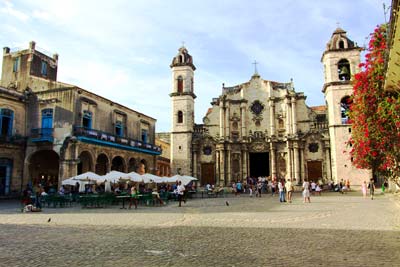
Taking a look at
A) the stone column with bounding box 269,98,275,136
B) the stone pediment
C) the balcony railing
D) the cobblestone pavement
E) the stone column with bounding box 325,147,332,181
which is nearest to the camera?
the cobblestone pavement

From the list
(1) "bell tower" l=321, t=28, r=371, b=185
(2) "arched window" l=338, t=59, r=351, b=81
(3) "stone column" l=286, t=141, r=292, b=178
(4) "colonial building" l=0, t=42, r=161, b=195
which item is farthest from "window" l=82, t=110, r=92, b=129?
(2) "arched window" l=338, t=59, r=351, b=81

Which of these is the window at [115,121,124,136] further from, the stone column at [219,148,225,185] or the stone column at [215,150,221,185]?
the stone column at [219,148,225,185]

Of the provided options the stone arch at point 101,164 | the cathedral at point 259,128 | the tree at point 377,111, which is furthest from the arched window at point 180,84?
the tree at point 377,111

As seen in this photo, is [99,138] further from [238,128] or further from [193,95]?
[238,128]

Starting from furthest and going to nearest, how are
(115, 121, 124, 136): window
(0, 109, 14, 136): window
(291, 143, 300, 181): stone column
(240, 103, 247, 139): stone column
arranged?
(240, 103, 247, 139): stone column, (291, 143, 300, 181): stone column, (115, 121, 124, 136): window, (0, 109, 14, 136): window

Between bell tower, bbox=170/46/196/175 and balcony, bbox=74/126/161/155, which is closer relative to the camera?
balcony, bbox=74/126/161/155

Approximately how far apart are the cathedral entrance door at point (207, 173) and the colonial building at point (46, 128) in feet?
31.0

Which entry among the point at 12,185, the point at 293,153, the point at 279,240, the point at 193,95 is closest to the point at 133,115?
the point at 193,95

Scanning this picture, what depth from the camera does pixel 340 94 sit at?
31.4 m

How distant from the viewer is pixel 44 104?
2538 centimetres

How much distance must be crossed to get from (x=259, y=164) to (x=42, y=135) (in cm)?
2191

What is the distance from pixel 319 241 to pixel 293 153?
88.5 feet

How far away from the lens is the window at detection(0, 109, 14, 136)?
79.9 feet

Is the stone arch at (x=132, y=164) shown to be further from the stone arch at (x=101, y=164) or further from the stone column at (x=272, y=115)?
the stone column at (x=272, y=115)
